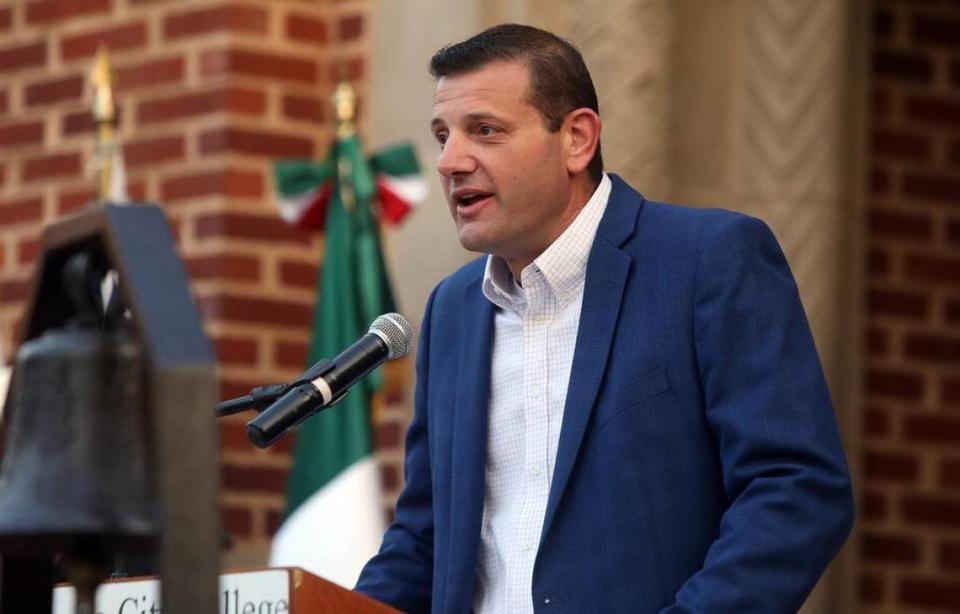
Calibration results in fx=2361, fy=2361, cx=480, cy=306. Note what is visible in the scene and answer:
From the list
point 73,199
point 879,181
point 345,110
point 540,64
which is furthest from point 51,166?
point 540,64

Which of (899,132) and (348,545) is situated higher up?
(899,132)

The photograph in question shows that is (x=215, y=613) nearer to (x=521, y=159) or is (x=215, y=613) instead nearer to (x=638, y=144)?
(x=521, y=159)

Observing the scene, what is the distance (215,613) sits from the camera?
2.45 metres

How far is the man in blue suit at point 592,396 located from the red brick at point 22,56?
3.20 metres

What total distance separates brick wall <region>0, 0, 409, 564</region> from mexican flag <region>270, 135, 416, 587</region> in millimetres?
319

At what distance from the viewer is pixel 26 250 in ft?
22.9

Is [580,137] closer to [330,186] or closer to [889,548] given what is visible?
[330,186]

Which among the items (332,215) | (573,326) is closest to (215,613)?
(573,326)

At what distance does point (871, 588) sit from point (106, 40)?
105 inches

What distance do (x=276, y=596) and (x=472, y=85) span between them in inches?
39.8

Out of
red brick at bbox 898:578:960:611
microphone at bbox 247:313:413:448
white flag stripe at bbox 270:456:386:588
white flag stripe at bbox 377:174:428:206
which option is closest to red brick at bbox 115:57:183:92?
white flag stripe at bbox 377:174:428:206

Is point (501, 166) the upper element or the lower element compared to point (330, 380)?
upper

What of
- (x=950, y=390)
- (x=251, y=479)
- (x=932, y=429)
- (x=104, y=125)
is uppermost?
(x=104, y=125)

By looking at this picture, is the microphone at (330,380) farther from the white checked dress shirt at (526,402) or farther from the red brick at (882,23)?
the red brick at (882,23)
